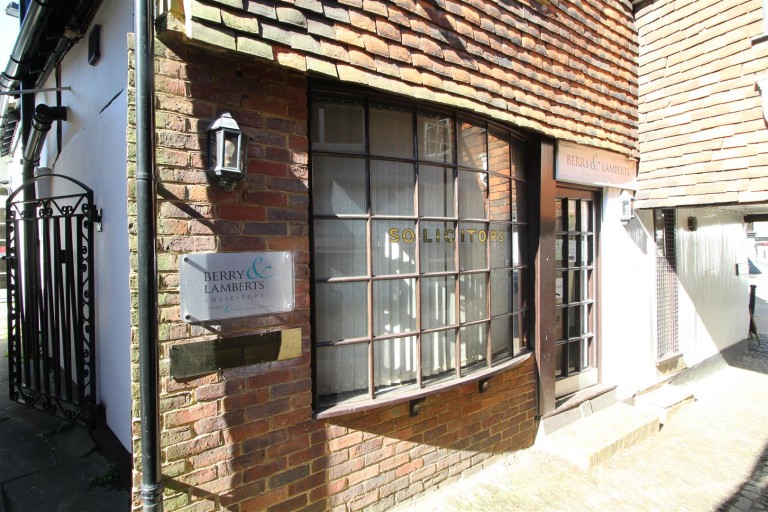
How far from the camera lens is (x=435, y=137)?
326 centimetres

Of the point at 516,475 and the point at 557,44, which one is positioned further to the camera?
the point at 557,44

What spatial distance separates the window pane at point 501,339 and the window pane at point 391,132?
5.51 feet

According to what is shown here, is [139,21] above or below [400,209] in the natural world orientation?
above

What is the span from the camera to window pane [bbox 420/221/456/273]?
10.5ft

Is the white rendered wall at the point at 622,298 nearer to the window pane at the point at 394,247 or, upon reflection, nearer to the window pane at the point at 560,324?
the window pane at the point at 560,324

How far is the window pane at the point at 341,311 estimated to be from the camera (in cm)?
276

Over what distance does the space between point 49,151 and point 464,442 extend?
598 centimetres

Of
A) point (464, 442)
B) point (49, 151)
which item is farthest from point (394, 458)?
point (49, 151)

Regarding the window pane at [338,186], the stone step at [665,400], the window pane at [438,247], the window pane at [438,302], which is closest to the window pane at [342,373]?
the window pane at [438,302]

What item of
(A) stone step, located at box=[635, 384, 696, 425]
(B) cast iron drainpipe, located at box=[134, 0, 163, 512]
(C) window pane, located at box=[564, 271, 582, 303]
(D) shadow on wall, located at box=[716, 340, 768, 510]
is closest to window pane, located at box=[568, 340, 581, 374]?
(C) window pane, located at box=[564, 271, 582, 303]

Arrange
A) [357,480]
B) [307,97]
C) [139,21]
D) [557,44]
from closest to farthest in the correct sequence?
1. [139,21]
2. [307,97]
3. [357,480]
4. [557,44]

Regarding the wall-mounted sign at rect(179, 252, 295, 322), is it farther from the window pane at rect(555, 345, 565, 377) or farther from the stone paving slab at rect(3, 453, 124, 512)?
the window pane at rect(555, 345, 565, 377)

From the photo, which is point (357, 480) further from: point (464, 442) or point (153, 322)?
point (153, 322)

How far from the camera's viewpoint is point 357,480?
2.82 metres
